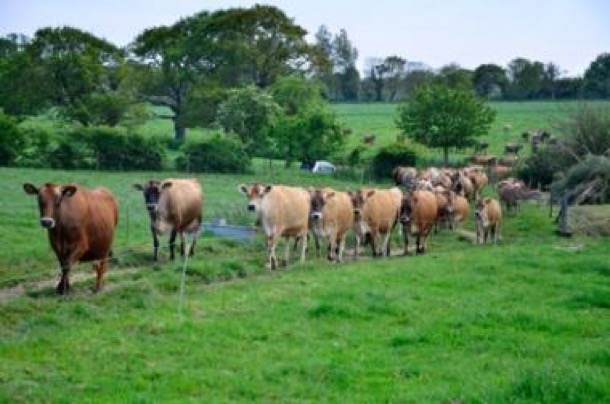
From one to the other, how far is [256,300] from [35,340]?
422 cm

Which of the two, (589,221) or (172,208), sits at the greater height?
(172,208)

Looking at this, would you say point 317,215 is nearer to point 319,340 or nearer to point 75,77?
point 319,340

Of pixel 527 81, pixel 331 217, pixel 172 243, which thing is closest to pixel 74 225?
pixel 172 243

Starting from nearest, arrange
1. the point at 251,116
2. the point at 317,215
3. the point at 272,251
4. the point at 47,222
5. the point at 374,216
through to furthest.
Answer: the point at 47,222
the point at 272,251
the point at 317,215
the point at 374,216
the point at 251,116

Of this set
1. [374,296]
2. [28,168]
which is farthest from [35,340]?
[28,168]

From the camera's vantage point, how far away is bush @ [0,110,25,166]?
46416 millimetres

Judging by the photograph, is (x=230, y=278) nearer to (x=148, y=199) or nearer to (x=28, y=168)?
(x=148, y=199)

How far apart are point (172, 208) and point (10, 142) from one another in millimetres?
29486

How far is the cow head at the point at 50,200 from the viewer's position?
15109mm

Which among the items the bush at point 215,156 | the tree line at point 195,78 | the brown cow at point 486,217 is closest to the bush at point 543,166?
the tree line at point 195,78

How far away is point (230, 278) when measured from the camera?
18359 mm

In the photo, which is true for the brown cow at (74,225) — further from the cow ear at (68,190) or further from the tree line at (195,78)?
the tree line at (195,78)

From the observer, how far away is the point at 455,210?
29.1 meters

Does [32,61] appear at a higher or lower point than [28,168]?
higher
